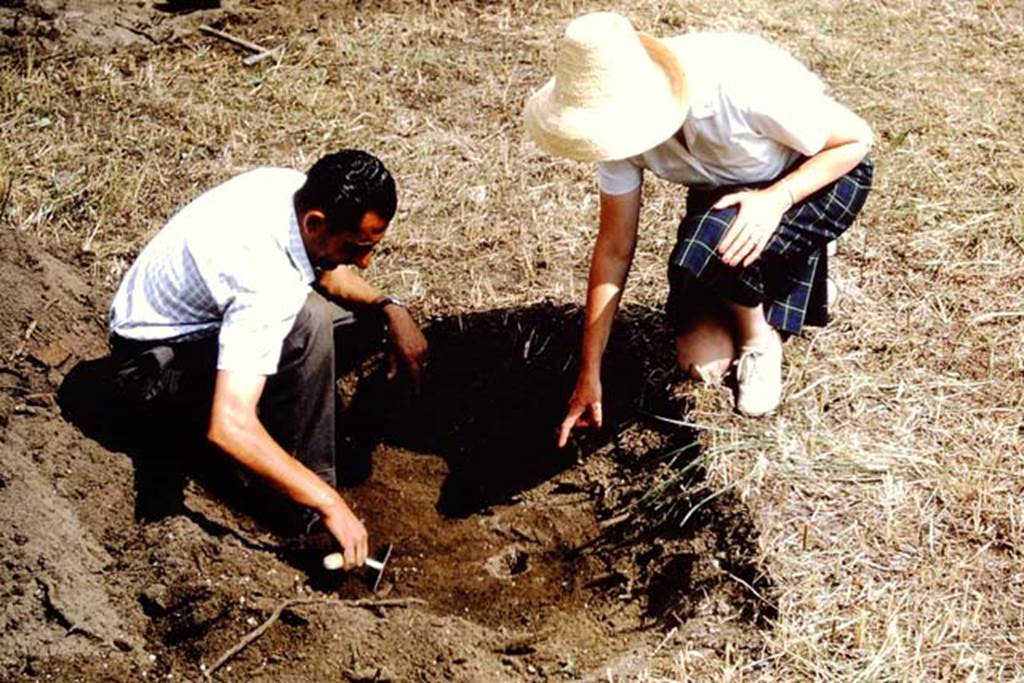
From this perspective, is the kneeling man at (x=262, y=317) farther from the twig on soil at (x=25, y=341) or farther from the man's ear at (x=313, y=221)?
the twig on soil at (x=25, y=341)

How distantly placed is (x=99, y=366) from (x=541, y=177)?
160 cm

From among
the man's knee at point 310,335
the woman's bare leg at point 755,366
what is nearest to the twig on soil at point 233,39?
the man's knee at point 310,335

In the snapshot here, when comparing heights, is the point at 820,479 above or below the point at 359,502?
above

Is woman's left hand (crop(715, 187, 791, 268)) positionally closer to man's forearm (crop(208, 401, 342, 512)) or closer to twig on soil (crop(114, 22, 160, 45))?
man's forearm (crop(208, 401, 342, 512))

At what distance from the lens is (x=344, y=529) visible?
2.57 metres

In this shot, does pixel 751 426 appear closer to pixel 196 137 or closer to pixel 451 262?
pixel 451 262

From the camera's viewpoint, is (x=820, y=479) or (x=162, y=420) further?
(x=162, y=420)

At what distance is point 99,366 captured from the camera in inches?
127

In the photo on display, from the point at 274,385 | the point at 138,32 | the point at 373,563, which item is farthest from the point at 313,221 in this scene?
the point at 138,32

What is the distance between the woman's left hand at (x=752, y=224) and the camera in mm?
2750

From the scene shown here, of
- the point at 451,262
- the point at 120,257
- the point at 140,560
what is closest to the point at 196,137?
the point at 120,257

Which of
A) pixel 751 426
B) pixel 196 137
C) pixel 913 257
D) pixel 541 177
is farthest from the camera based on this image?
pixel 196 137

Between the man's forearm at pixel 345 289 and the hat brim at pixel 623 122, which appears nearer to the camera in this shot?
the hat brim at pixel 623 122

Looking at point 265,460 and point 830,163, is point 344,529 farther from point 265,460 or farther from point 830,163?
point 830,163
